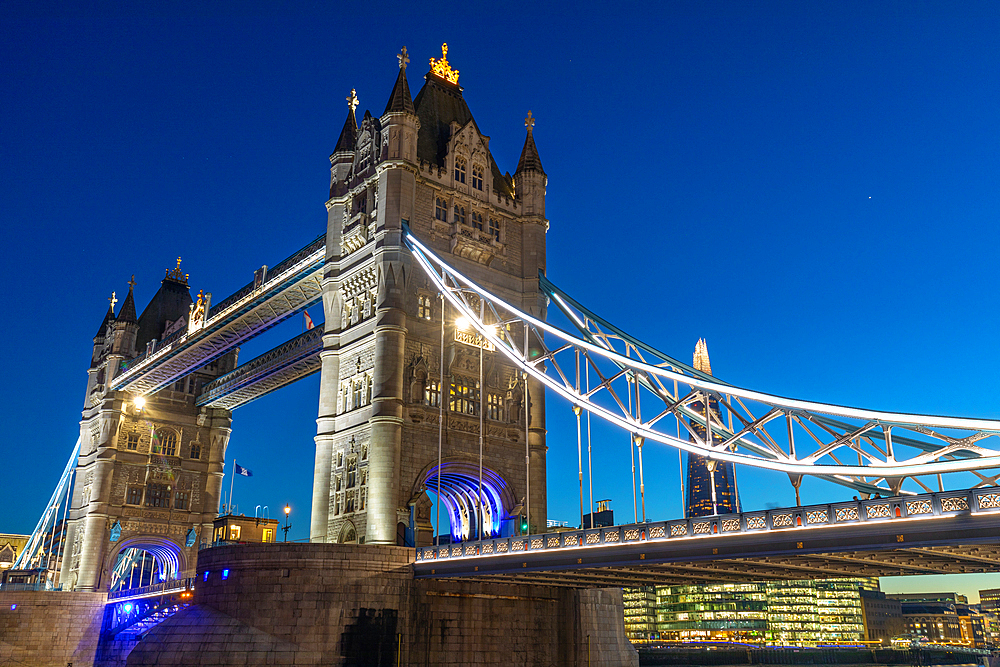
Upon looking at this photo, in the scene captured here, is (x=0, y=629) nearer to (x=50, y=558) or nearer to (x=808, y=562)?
(x=50, y=558)

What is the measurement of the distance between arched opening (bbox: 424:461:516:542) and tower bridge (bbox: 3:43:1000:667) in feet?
0.38

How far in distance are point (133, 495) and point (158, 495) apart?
6.67ft

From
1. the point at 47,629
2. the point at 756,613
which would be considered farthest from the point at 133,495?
the point at 756,613

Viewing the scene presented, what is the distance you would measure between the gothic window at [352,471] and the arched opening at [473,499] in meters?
3.32

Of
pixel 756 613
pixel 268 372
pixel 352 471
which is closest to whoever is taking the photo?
pixel 352 471

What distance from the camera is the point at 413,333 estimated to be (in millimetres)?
43062

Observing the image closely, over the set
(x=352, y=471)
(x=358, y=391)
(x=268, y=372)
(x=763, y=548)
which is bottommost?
(x=763, y=548)

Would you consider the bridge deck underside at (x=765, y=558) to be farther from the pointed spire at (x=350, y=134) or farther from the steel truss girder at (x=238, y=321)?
the pointed spire at (x=350, y=134)

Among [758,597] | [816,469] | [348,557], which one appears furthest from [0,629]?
[758,597]

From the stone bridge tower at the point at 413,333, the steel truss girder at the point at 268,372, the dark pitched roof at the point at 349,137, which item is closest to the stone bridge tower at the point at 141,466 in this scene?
the steel truss girder at the point at 268,372

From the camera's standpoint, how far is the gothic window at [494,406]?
1783 inches

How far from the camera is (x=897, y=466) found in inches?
947

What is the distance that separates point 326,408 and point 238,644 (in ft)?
43.6

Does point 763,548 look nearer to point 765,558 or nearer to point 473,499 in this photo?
point 765,558
